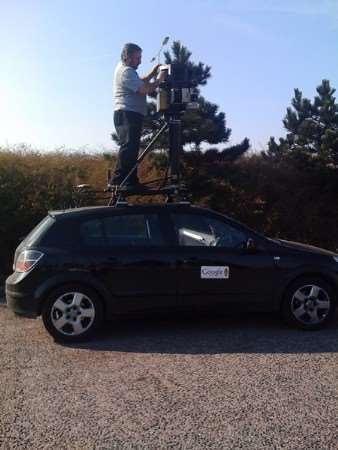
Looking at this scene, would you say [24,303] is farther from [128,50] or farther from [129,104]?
[128,50]

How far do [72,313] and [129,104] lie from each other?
123 inches

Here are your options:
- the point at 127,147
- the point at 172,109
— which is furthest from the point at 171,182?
the point at 172,109

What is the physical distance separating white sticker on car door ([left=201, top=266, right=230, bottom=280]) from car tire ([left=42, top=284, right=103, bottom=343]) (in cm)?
123

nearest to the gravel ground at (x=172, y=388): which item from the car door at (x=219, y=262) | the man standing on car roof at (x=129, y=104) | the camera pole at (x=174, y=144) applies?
the car door at (x=219, y=262)

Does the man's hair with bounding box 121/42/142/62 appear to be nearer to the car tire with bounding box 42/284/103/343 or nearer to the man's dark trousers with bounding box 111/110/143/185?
the man's dark trousers with bounding box 111/110/143/185

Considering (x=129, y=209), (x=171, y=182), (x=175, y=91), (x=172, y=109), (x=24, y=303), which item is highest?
(x=175, y=91)

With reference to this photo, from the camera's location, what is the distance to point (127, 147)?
7.73 m

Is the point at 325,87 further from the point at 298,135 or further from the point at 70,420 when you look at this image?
the point at 70,420

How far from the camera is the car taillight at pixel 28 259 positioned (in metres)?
6.00

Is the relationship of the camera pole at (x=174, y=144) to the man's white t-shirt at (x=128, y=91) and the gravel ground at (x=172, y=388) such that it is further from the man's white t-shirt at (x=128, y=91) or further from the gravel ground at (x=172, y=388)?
the gravel ground at (x=172, y=388)

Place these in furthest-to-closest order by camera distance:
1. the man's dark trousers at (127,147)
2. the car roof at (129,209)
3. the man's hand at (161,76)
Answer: the man's dark trousers at (127,147) → the man's hand at (161,76) → the car roof at (129,209)

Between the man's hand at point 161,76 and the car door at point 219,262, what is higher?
the man's hand at point 161,76

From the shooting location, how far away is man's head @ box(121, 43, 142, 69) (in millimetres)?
7562

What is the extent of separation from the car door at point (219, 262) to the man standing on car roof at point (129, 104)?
1.49m
